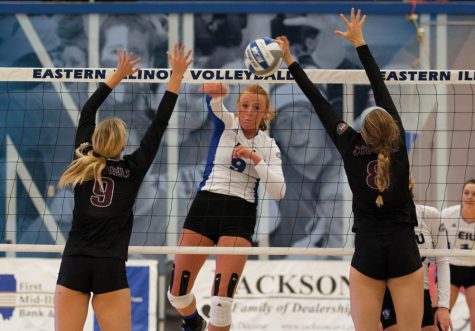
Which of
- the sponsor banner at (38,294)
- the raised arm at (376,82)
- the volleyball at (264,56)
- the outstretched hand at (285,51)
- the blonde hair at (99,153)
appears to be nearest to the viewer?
Answer: the blonde hair at (99,153)

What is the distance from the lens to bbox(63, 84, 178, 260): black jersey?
627cm

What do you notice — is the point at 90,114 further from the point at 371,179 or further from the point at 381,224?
the point at 381,224

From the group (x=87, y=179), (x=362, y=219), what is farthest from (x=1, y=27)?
(x=362, y=219)

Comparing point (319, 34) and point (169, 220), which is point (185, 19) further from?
point (169, 220)

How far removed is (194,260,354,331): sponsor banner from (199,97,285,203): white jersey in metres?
3.36

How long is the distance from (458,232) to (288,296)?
247 cm

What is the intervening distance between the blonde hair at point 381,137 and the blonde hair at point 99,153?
1687mm

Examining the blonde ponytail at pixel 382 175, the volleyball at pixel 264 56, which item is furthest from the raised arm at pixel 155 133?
the blonde ponytail at pixel 382 175

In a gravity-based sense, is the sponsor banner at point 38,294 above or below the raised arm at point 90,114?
below

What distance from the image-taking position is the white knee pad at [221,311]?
7.96 meters

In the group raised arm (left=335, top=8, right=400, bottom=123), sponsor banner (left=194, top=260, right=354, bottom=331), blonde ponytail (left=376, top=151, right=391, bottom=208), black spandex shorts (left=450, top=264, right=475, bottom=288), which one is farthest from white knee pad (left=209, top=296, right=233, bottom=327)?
sponsor banner (left=194, top=260, right=354, bottom=331)

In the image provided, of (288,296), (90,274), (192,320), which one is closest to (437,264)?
(192,320)

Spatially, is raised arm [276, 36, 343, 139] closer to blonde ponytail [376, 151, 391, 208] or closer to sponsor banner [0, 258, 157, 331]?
blonde ponytail [376, 151, 391, 208]

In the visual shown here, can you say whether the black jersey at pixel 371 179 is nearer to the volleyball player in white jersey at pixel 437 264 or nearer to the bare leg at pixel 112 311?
the volleyball player in white jersey at pixel 437 264
